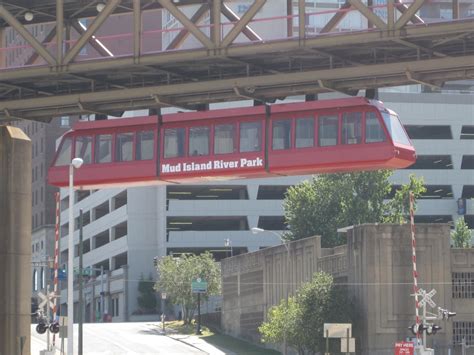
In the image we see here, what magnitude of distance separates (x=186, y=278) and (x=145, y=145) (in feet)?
201

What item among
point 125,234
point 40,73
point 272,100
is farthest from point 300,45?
point 125,234

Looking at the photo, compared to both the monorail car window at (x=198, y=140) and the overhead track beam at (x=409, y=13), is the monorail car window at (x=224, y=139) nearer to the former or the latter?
the monorail car window at (x=198, y=140)

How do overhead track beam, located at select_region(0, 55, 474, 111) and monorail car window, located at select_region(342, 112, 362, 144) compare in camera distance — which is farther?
monorail car window, located at select_region(342, 112, 362, 144)

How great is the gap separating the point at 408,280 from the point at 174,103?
3276 cm

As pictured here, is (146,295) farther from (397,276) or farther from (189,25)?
(189,25)

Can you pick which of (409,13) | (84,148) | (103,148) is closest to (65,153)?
(84,148)

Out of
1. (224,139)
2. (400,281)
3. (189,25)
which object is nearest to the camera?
(189,25)

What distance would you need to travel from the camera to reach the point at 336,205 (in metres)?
99.4

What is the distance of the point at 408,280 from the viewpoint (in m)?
69.9

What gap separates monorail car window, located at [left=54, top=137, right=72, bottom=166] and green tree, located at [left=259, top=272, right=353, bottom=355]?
102 feet

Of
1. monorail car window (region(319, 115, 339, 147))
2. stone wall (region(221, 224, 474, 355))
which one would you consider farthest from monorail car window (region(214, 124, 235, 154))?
A: stone wall (region(221, 224, 474, 355))

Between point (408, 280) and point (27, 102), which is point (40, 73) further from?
point (408, 280)

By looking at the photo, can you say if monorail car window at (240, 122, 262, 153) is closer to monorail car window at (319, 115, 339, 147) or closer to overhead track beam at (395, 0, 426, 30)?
monorail car window at (319, 115, 339, 147)

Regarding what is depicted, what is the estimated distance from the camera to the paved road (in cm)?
8094
